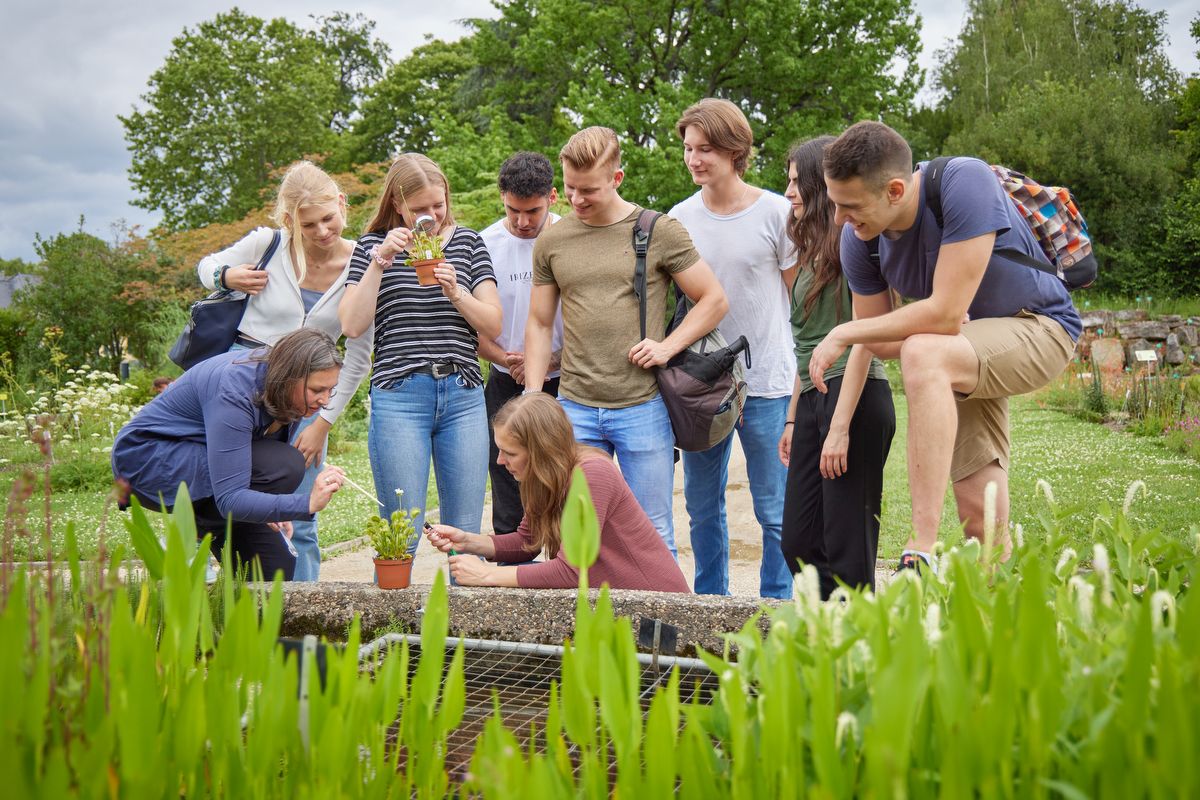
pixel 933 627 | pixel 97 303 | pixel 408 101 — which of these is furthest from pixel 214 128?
pixel 933 627

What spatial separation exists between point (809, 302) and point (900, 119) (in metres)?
21.6

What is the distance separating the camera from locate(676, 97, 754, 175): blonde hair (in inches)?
155

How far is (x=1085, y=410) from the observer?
40.2 ft

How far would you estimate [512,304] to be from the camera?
4465 millimetres

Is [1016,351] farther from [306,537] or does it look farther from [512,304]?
[306,537]

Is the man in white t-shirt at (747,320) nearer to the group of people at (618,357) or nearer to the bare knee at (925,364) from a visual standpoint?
the group of people at (618,357)

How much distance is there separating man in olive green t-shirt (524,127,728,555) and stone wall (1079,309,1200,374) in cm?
1321

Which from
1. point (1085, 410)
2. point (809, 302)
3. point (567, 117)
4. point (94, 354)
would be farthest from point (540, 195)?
point (567, 117)

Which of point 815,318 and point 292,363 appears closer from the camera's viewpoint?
point 292,363

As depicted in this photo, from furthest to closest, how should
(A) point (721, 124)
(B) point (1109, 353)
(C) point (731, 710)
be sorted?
(B) point (1109, 353) → (A) point (721, 124) → (C) point (731, 710)

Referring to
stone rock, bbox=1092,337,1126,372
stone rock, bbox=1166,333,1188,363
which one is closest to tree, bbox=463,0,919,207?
stone rock, bbox=1092,337,1126,372

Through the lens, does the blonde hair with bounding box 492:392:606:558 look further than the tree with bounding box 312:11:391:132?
No

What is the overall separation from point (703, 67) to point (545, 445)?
845 inches

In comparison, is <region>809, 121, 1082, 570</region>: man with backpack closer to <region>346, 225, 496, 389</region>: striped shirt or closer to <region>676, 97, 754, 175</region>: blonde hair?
<region>676, 97, 754, 175</region>: blonde hair
